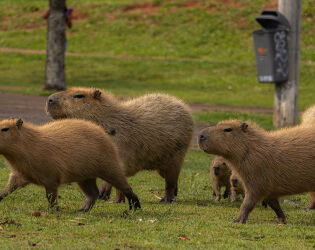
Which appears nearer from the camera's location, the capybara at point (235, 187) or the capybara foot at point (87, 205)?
the capybara foot at point (87, 205)

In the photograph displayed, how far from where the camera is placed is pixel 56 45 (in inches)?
766

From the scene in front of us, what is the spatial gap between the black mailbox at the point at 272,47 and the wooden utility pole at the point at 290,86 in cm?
14

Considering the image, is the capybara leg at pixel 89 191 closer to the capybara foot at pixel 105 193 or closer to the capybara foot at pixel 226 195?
the capybara foot at pixel 105 193

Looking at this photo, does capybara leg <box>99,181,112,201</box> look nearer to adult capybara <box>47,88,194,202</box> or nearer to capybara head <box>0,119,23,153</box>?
adult capybara <box>47,88,194,202</box>

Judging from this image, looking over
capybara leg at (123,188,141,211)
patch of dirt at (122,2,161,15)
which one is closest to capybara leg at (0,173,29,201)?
capybara leg at (123,188,141,211)

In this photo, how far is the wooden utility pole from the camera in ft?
45.8

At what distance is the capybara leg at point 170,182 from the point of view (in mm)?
8242

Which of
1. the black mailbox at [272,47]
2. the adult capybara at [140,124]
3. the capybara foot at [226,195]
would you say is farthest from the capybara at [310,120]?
the black mailbox at [272,47]

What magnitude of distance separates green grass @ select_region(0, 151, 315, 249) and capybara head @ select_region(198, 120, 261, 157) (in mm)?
670

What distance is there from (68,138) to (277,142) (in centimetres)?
210

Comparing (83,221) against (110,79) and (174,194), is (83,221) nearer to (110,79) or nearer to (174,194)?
(174,194)

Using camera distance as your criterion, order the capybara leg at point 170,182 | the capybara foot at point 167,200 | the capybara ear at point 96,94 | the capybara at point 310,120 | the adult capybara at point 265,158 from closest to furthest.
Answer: the adult capybara at point 265,158
the capybara ear at point 96,94
the capybara at point 310,120
the capybara foot at point 167,200
the capybara leg at point 170,182

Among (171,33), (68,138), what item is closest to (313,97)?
(171,33)

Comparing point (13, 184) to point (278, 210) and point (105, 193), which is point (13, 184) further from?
point (278, 210)
